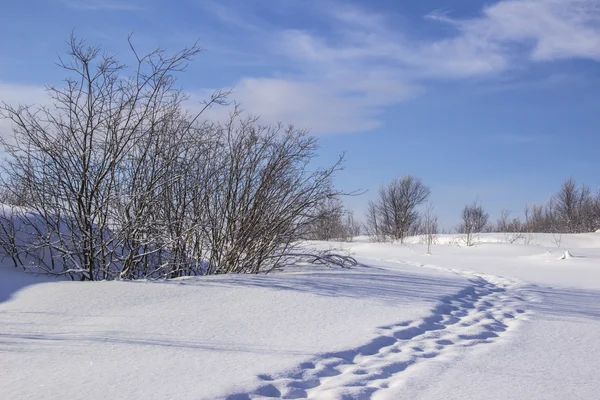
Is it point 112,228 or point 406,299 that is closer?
point 406,299

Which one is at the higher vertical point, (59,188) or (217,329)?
(59,188)

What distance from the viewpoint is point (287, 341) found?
386 cm

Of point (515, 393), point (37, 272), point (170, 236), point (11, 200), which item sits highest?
point (11, 200)

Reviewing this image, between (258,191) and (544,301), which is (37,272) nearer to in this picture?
(258,191)

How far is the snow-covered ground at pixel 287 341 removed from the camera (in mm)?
2932

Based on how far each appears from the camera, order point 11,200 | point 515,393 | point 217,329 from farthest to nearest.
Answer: point 11,200 < point 217,329 < point 515,393

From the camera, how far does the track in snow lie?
293 centimetres

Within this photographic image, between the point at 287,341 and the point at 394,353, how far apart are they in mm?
729

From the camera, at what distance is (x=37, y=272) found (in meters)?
6.67

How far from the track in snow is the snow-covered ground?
1 cm

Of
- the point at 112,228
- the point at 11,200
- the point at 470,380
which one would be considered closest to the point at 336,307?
the point at 470,380

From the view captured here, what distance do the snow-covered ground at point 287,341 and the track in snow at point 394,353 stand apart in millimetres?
12

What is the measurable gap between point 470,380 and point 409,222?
3520 cm

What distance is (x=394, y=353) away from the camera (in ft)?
12.4
